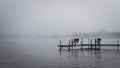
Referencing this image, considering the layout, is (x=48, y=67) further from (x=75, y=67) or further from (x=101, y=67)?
(x=101, y=67)

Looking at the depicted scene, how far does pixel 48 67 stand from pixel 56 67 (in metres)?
0.91

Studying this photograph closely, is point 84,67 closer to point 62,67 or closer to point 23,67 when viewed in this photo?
point 62,67

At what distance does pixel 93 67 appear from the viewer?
72.9 feet

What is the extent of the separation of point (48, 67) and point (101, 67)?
19.6ft

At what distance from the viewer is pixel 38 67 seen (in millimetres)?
22531

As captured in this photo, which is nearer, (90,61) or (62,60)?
(90,61)

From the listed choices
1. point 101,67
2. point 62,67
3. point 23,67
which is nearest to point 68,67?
point 62,67

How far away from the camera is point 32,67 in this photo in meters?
22.4

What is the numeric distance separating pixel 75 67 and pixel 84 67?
101 centimetres

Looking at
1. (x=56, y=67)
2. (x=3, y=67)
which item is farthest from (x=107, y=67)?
(x=3, y=67)

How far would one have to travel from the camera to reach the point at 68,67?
22.6 metres

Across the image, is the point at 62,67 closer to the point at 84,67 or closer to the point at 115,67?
the point at 84,67

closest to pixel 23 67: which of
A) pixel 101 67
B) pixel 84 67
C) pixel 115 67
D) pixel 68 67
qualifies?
pixel 68 67

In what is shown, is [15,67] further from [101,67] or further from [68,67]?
[101,67]
